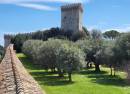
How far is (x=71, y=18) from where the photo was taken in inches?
7234

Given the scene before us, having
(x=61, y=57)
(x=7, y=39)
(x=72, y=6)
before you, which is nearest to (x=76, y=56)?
(x=61, y=57)

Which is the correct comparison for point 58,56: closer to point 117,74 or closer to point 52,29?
point 117,74

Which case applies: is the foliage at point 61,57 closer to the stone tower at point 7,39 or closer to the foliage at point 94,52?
the foliage at point 94,52

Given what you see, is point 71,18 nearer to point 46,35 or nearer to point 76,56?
point 46,35

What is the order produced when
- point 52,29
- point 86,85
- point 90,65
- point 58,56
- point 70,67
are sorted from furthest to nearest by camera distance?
point 52,29 → point 90,65 → point 58,56 → point 70,67 → point 86,85

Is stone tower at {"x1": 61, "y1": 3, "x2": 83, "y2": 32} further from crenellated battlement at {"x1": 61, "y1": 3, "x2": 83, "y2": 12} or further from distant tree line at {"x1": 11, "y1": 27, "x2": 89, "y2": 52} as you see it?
distant tree line at {"x1": 11, "y1": 27, "x2": 89, "y2": 52}

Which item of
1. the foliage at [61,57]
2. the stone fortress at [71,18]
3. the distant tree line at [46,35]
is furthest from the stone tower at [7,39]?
the foliage at [61,57]

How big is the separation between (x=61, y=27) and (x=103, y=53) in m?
90.5

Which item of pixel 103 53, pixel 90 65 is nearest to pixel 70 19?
pixel 90 65

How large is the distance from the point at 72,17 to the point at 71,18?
702 mm

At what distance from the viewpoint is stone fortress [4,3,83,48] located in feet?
587

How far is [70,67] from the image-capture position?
2933 inches

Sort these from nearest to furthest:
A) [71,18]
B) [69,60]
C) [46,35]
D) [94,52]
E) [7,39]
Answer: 1. [69,60]
2. [94,52]
3. [46,35]
4. [71,18]
5. [7,39]

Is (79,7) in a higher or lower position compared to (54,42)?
higher
